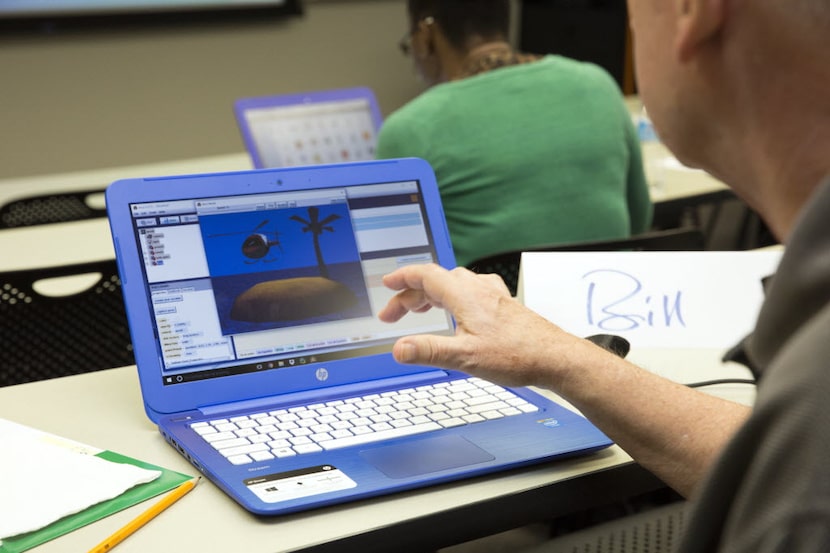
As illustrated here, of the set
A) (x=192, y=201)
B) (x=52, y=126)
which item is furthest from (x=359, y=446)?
(x=52, y=126)

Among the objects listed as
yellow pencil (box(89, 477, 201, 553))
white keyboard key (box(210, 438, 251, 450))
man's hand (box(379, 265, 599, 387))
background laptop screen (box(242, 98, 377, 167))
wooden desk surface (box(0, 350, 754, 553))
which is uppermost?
background laptop screen (box(242, 98, 377, 167))

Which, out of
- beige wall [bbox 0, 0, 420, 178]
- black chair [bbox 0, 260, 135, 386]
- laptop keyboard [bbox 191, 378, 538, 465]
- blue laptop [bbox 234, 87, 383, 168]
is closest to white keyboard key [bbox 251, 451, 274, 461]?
laptop keyboard [bbox 191, 378, 538, 465]

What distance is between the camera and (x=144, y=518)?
894 millimetres

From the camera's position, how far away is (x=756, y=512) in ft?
1.56

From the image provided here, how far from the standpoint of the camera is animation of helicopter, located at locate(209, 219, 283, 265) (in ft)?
3.86

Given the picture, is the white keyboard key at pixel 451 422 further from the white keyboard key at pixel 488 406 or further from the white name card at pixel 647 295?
the white name card at pixel 647 295

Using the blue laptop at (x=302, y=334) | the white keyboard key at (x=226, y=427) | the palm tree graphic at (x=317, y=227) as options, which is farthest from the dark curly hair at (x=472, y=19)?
the white keyboard key at (x=226, y=427)

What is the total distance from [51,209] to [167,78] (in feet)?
6.47

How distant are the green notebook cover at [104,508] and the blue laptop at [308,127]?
4.99 feet

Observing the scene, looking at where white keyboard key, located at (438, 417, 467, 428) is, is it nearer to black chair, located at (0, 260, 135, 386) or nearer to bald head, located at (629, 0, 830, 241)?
bald head, located at (629, 0, 830, 241)

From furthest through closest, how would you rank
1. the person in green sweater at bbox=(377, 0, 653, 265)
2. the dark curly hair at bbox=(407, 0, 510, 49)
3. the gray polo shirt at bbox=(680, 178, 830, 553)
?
1. the dark curly hair at bbox=(407, 0, 510, 49)
2. the person in green sweater at bbox=(377, 0, 653, 265)
3. the gray polo shirt at bbox=(680, 178, 830, 553)

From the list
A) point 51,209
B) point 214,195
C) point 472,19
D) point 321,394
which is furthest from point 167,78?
point 321,394

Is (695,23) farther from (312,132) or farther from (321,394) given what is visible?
(312,132)

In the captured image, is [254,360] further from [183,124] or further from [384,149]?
[183,124]
